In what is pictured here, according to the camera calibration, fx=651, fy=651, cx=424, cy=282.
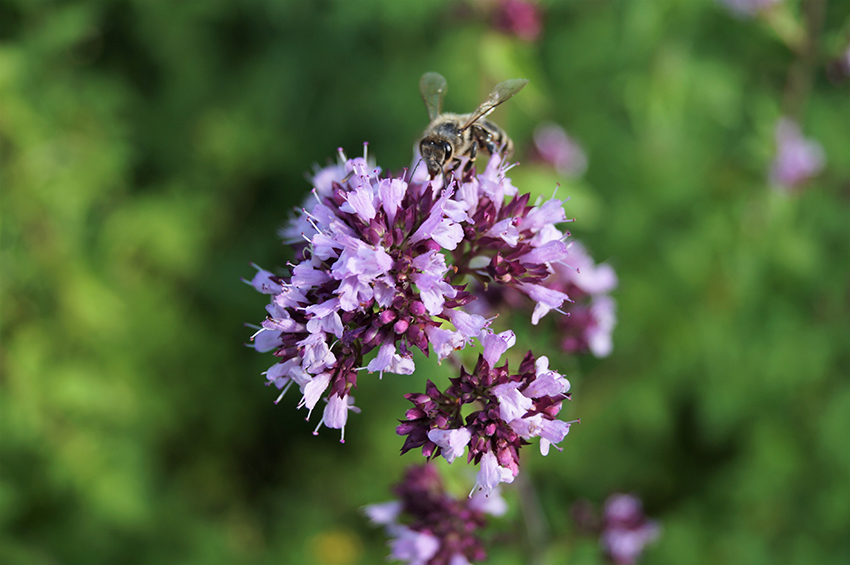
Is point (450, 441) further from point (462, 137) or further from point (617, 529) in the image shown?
point (617, 529)

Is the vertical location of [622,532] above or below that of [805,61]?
below

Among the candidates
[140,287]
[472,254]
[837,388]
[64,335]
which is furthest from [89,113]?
[837,388]

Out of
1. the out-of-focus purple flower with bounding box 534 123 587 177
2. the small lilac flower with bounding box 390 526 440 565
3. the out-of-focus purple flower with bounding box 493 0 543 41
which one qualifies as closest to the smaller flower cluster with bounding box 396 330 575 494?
the small lilac flower with bounding box 390 526 440 565

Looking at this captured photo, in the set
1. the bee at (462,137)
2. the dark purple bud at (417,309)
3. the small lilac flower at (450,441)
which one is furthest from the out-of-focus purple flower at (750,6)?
the small lilac flower at (450,441)

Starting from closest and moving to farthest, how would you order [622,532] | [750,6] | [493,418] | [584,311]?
[493,418] < [584,311] < [622,532] < [750,6]

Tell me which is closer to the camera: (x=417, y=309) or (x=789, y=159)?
(x=417, y=309)

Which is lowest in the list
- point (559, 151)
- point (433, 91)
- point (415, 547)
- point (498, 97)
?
point (415, 547)

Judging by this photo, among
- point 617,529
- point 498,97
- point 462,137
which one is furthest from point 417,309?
point 617,529
